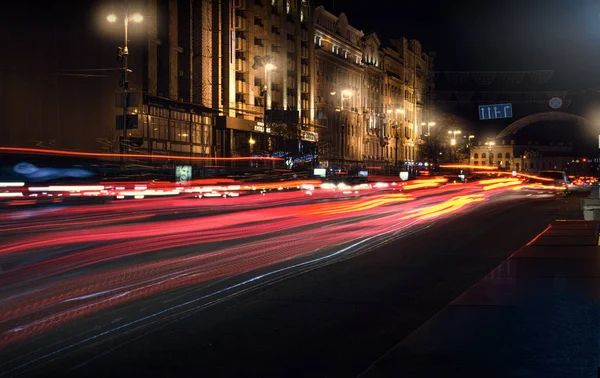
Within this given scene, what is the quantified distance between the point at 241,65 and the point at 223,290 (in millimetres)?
59239

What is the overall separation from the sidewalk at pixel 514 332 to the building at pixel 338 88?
7183cm

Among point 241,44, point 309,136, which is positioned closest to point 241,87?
point 241,44

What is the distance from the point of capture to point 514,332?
6.78 meters

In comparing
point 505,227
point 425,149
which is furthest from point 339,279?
point 425,149

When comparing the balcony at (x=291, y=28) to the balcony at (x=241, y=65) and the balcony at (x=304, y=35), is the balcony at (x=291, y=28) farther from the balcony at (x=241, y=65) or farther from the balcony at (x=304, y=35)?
the balcony at (x=241, y=65)

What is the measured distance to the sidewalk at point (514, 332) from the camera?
18.1 ft

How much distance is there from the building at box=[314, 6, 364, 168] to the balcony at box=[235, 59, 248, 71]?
1584 centimetres

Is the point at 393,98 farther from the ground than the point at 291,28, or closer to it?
closer to it

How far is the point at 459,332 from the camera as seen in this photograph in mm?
6773

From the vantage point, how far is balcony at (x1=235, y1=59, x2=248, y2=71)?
67469 millimetres

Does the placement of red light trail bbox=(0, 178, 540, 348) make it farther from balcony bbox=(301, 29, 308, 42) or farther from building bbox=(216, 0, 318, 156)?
balcony bbox=(301, 29, 308, 42)

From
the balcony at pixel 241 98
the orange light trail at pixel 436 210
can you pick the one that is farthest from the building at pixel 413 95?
the orange light trail at pixel 436 210

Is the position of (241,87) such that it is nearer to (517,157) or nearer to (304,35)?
(304,35)

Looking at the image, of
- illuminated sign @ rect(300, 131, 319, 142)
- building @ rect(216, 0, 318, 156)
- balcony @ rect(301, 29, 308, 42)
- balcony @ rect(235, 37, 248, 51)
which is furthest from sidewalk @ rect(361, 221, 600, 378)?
balcony @ rect(301, 29, 308, 42)
